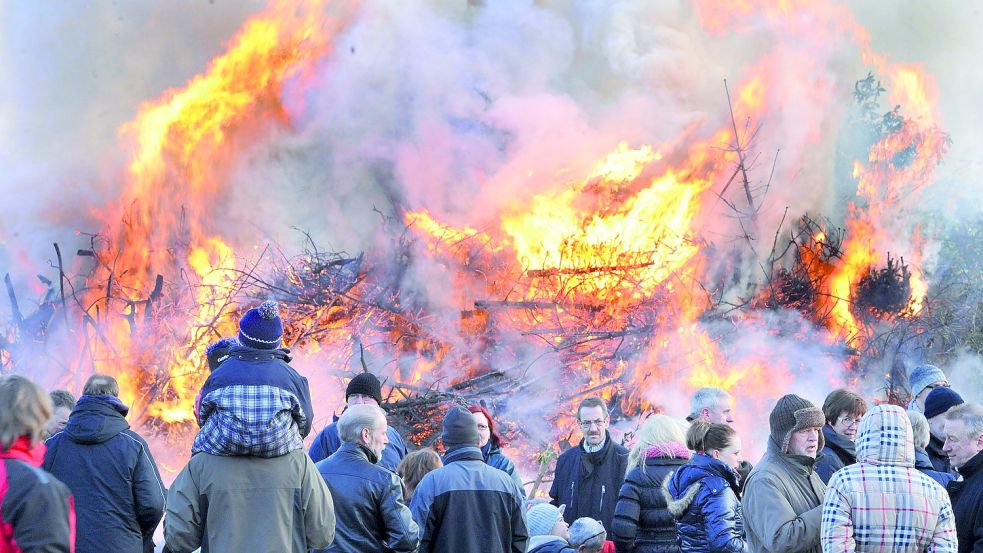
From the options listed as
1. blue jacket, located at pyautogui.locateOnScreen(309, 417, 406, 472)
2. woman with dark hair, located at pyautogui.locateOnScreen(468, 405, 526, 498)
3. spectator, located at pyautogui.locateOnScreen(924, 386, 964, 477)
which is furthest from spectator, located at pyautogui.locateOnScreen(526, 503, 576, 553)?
spectator, located at pyautogui.locateOnScreen(924, 386, 964, 477)

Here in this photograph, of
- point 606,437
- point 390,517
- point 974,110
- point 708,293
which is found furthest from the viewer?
point 974,110

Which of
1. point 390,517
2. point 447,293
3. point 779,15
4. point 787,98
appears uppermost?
point 779,15

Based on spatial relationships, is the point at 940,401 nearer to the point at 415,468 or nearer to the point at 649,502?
the point at 649,502

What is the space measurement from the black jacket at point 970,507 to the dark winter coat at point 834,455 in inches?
23.6

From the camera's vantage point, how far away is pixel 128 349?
10.9 m

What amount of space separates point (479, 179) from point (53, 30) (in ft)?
15.4

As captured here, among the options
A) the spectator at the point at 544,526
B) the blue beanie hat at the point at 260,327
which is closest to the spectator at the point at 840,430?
the spectator at the point at 544,526

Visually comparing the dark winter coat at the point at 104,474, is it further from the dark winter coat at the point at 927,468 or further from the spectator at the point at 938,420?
the spectator at the point at 938,420

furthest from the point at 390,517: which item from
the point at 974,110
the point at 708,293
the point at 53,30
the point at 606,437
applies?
the point at 974,110

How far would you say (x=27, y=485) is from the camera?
3293 mm

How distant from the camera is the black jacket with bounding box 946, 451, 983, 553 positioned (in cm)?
477

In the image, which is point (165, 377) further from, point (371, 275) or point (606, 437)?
point (606, 437)

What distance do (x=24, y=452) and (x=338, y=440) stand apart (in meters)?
3.01

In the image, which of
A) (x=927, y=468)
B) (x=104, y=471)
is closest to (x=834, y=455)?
(x=927, y=468)
